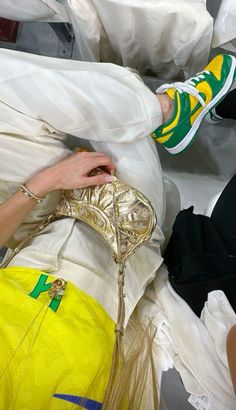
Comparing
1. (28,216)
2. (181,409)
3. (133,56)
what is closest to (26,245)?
(28,216)

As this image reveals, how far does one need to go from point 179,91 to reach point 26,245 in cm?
42

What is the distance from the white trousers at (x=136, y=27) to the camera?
80 centimetres

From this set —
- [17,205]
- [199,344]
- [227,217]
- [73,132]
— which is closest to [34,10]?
[73,132]

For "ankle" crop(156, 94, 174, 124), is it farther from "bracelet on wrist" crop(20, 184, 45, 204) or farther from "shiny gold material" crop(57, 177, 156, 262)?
"bracelet on wrist" crop(20, 184, 45, 204)

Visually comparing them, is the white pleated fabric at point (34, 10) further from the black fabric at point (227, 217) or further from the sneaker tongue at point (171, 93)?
the black fabric at point (227, 217)

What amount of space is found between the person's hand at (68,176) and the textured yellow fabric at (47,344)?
0.15 meters

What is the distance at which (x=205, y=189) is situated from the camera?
1083 millimetres

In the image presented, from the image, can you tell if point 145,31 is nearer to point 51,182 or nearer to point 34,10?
point 34,10

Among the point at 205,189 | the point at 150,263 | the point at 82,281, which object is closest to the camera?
the point at 82,281

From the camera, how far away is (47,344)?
581mm

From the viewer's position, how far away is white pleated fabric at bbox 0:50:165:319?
68 cm

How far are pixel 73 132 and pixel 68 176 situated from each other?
0.08 meters

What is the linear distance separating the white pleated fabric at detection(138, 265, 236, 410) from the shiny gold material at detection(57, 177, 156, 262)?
0.14 metres

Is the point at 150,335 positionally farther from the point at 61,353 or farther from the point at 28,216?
the point at 28,216
